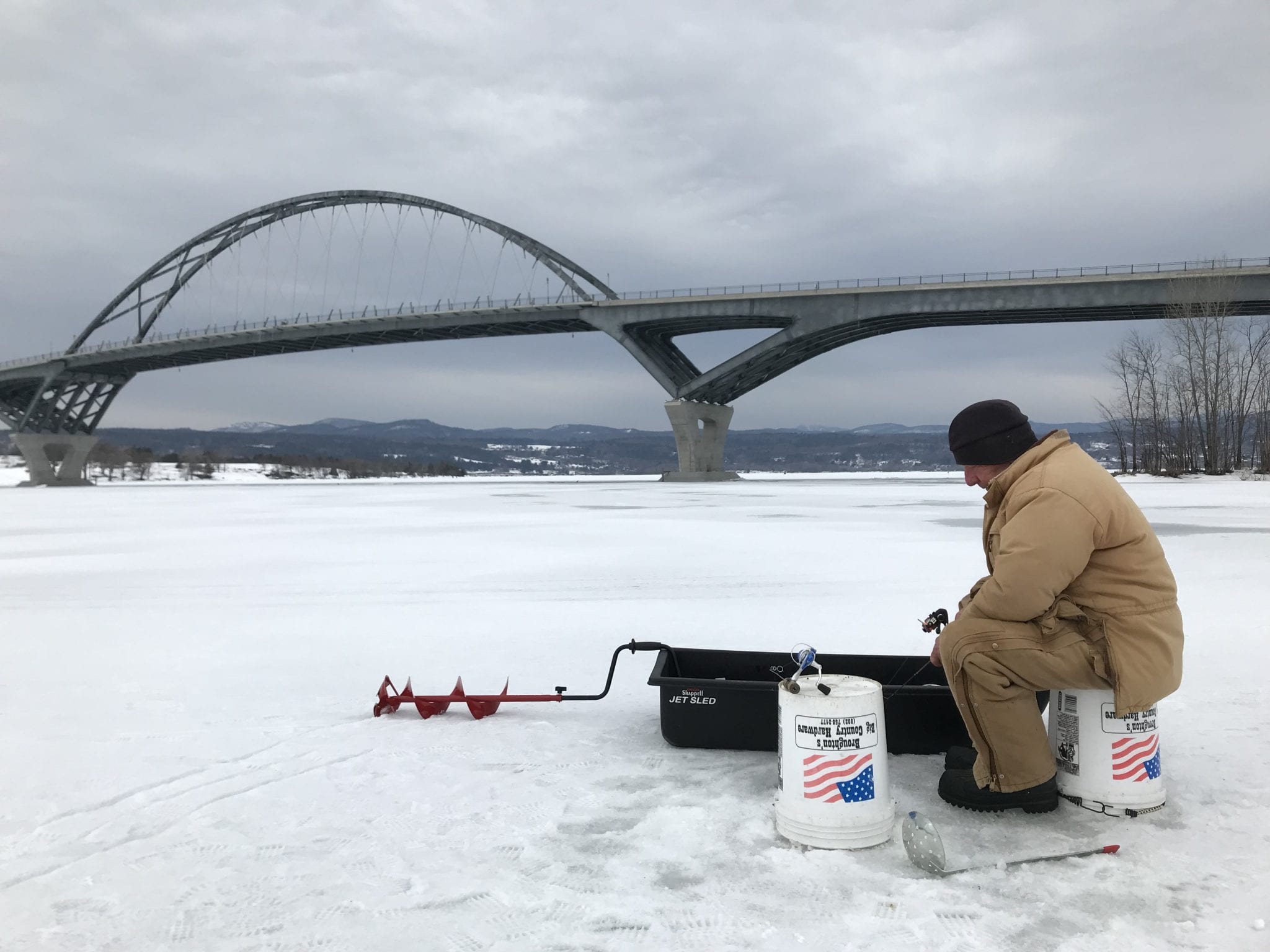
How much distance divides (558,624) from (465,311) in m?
46.1

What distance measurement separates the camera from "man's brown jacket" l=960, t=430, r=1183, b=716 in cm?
271

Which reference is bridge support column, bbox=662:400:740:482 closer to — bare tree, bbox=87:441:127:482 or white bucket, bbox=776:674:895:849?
white bucket, bbox=776:674:895:849

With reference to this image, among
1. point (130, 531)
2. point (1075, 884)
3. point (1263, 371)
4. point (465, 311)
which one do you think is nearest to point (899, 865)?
point (1075, 884)

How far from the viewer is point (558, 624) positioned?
6.67m

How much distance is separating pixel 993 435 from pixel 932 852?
4.98ft

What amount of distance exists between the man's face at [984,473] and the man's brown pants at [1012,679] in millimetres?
567

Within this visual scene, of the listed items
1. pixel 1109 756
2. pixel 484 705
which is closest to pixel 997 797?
pixel 1109 756

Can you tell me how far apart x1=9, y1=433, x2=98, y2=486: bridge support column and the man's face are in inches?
2664

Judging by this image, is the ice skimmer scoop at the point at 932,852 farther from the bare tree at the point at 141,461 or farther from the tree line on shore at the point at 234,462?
the bare tree at the point at 141,461

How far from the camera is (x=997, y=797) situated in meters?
3.03

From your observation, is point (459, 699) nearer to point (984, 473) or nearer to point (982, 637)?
point (982, 637)

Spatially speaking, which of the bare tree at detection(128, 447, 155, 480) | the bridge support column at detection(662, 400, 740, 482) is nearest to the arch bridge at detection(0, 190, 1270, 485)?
the bridge support column at detection(662, 400, 740, 482)

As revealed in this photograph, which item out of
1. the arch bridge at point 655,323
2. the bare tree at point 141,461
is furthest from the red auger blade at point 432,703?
the bare tree at point 141,461

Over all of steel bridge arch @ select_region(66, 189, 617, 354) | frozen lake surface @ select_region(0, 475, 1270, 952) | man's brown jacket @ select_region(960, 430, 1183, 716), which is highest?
steel bridge arch @ select_region(66, 189, 617, 354)
